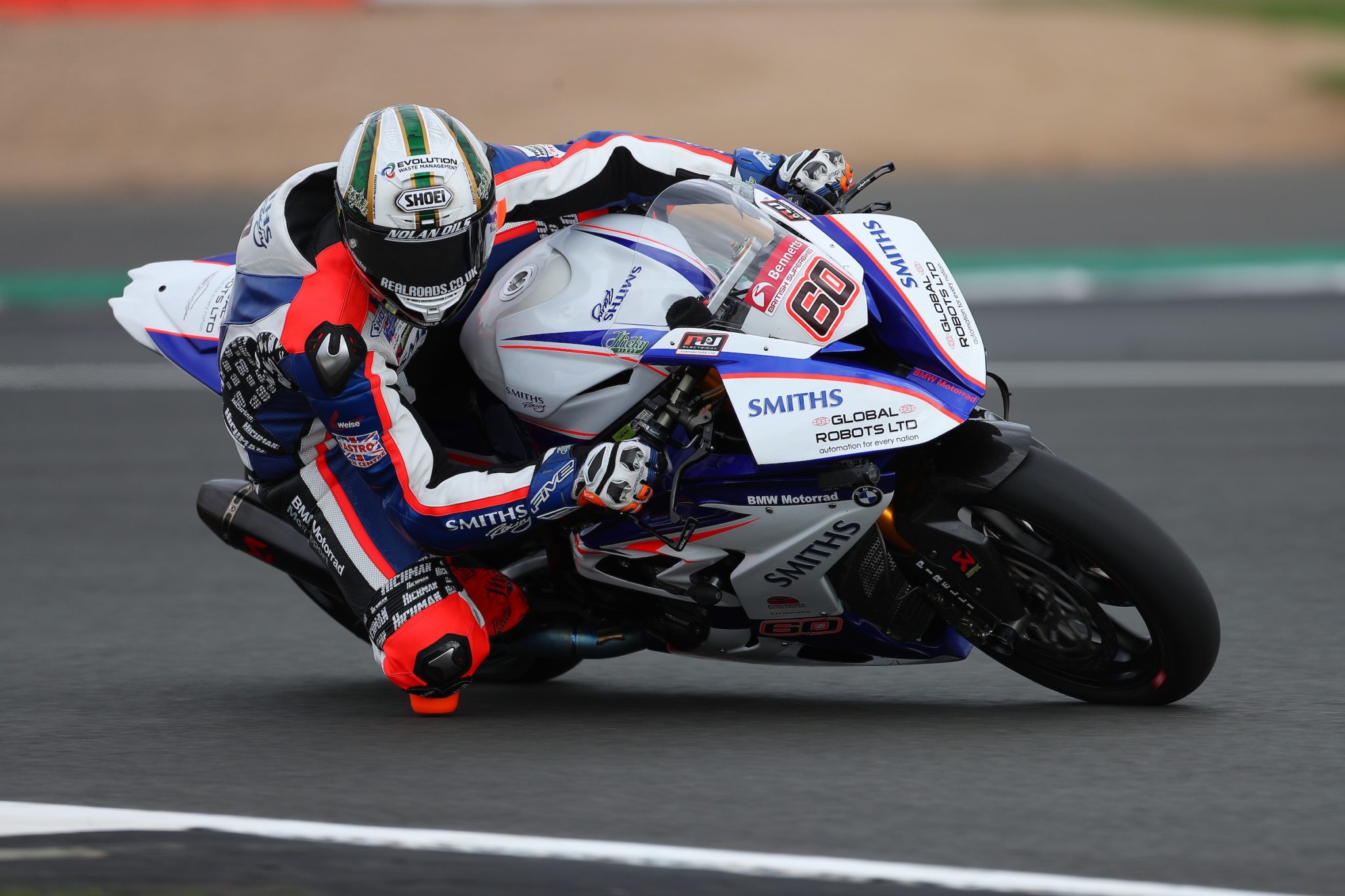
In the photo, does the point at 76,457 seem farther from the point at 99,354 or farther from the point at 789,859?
the point at 789,859

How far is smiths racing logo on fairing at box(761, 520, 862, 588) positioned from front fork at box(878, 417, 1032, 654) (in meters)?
0.13

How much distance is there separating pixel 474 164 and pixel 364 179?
0.85 ft

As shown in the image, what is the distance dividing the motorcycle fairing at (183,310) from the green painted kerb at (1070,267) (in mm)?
7887

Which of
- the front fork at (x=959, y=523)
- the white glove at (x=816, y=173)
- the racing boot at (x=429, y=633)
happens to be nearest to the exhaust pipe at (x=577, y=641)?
the racing boot at (x=429, y=633)

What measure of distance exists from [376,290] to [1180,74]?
2180 centimetres

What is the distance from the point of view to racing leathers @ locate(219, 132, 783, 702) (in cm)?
404

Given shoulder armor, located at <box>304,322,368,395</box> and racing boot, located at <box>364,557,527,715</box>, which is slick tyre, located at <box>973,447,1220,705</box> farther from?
shoulder armor, located at <box>304,322,368,395</box>

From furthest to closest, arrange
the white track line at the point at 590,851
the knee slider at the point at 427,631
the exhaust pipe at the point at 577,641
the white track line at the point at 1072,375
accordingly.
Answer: the white track line at the point at 1072,375 → the exhaust pipe at the point at 577,641 → the knee slider at the point at 427,631 → the white track line at the point at 590,851

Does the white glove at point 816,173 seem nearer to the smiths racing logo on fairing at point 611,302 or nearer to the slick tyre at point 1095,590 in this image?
the smiths racing logo on fairing at point 611,302

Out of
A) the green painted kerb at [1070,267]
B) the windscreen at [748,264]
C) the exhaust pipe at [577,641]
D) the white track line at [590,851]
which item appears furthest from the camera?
the green painted kerb at [1070,267]

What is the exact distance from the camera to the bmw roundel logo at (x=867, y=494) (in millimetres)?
3793

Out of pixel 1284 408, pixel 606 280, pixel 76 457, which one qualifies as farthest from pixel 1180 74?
pixel 606 280

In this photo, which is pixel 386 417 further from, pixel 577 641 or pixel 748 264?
pixel 748 264

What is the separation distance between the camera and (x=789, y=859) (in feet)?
10.2
